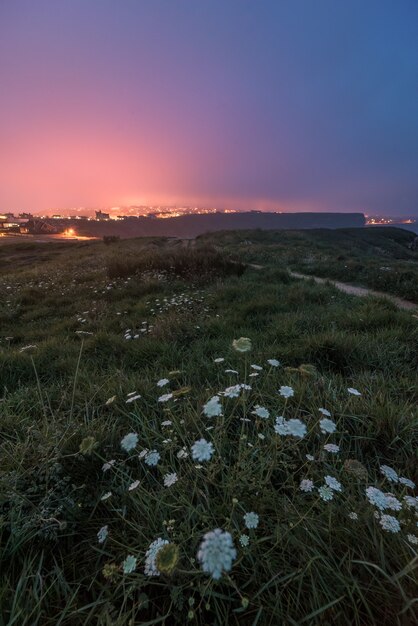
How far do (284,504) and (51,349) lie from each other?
4846 millimetres

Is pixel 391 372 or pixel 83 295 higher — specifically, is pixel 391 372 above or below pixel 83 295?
above

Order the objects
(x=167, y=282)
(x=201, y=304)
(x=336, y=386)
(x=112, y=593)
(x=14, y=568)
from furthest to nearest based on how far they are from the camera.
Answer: (x=167, y=282) < (x=201, y=304) < (x=336, y=386) < (x=14, y=568) < (x=112, y=593)

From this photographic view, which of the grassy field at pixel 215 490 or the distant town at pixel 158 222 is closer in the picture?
the grassy field at pixel 215 490

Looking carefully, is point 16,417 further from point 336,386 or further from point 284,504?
point 336,386

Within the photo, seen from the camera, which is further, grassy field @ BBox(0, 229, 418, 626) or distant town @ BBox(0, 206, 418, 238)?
distant town @ BBox(0, 206, 418, 238)

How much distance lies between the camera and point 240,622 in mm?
1318

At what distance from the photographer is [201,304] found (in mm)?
7645

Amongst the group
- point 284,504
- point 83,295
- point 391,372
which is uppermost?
point 284,504

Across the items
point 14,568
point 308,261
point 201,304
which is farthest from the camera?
point 308,261

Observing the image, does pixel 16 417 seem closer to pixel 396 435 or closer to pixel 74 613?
pixel 74 613

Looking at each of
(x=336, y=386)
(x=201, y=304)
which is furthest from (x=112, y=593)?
(x=201, y=304)

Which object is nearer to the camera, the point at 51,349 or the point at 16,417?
the point at 16,417

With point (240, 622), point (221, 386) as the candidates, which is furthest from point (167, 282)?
point (240, 622)

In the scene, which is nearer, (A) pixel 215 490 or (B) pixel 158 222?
(A) pixel 215 490
